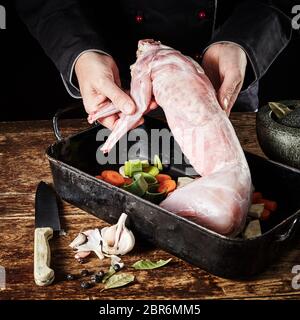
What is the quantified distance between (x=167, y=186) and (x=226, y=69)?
36 centimetres

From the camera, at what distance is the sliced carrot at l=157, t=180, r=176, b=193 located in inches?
55.1

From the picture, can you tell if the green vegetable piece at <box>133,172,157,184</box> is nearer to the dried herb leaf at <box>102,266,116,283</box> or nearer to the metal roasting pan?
the metal roasting pan

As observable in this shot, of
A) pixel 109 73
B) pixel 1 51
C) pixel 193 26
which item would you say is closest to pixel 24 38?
pixel 1 51

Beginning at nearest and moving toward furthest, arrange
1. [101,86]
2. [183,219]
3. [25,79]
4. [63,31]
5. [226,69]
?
[183,219]
[101,86]
[226,69]
[63,31]
[25,79]

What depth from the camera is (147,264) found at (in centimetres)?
117

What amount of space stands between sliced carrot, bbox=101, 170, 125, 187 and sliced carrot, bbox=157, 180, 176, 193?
0.33 feet

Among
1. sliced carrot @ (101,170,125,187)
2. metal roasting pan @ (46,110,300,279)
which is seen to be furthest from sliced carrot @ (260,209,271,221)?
sliced carrot @ (101,170,125,187)

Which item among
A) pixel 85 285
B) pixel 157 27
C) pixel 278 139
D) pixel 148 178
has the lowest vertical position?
pixel 85 285

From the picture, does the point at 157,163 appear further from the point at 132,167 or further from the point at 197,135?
the point at 197,135

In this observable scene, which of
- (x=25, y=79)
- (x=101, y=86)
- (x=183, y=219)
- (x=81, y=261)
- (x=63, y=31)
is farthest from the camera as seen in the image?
(x=25, y=79)

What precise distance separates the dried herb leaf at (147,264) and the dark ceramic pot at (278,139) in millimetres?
453

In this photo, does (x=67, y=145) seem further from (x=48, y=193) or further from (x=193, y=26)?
(x=193, y=26)

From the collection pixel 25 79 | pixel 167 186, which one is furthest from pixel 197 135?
pixel 25 79

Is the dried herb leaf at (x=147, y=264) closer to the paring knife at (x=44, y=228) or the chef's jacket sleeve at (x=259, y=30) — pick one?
the paring knife at (x=44, y=228)
